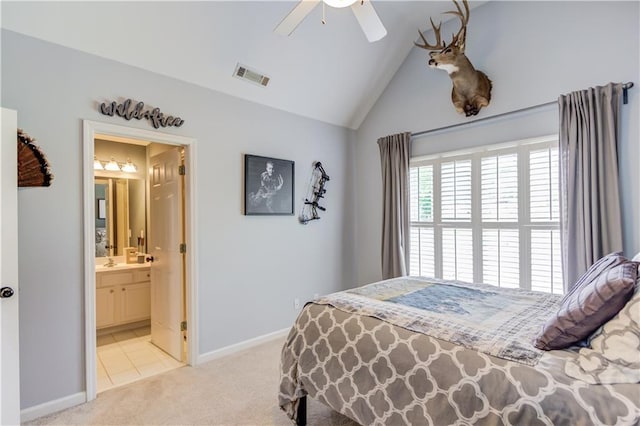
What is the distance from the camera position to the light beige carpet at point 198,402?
218 cm

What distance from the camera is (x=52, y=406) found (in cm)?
229

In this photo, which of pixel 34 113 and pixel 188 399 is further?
pixel 188 399

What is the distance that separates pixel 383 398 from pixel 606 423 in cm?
88

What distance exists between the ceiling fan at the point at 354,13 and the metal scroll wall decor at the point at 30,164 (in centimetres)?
164

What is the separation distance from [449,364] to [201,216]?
249 centimetres

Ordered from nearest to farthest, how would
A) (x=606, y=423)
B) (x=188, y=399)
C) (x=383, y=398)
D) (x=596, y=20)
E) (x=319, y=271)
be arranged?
1. (x=606, y=423)
2. (x=383, y=398)
3. (x=188, y=399)
4. (x=596, y=20)
5. (x=319, y=271)

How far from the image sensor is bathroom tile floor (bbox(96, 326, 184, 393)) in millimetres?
2811

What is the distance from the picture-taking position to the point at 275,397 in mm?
2455

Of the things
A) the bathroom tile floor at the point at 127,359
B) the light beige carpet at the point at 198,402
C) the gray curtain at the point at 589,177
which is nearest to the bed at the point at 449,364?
the light beige carpet at the point at 198,402

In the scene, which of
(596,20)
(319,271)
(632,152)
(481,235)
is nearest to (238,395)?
(319,271)

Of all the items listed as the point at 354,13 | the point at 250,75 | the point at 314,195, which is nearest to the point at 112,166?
the point at 250,75

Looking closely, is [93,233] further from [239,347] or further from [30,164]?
[239,347]

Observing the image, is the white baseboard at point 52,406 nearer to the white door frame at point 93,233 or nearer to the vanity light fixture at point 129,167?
the white door frame at point 93,233

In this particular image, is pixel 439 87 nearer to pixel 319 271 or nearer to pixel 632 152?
pixel 632 152
